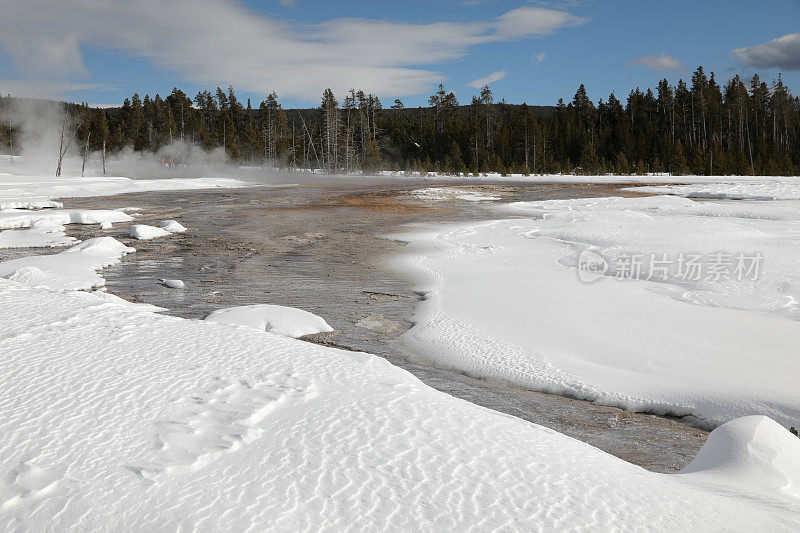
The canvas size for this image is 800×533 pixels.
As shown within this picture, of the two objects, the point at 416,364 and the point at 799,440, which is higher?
the point at 799,440

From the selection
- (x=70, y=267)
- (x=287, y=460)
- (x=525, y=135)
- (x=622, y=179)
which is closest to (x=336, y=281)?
(x=70, y=267)

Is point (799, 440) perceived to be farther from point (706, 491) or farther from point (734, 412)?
point (734, 412)

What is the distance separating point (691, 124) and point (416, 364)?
71.3m

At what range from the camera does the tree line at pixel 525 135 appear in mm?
57500

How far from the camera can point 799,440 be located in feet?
9.34

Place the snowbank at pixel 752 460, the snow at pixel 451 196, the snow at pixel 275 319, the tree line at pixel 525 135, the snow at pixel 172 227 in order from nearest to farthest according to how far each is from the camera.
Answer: the snowbank at pixel 752 460 → the snow at pixel 275 319 → the snow at pixel 172 227 → the snow at pixel 451 196 → the tree line at pixel 525 135

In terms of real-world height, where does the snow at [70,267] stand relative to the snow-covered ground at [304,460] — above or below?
below

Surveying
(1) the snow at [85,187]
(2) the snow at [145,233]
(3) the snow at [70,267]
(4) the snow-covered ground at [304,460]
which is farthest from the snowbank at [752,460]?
(1) the snow at [85,187]

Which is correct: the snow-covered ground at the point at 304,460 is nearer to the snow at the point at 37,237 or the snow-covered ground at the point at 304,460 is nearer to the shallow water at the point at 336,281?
the shallow water at the point at 336,281

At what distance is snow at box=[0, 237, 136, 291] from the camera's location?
763cm

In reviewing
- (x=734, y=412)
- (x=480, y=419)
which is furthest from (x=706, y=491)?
(x=734, y=412)

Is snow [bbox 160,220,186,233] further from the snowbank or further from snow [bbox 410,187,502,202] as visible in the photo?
the snowbank

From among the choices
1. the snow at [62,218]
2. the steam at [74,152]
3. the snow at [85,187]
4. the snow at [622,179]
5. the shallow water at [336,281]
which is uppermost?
the steam at [74,152]

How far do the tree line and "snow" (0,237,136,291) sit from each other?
46.8 metres
